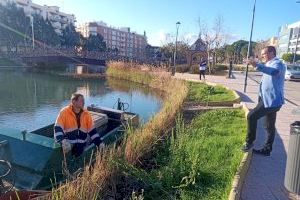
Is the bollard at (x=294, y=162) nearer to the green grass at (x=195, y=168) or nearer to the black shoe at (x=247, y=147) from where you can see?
the green grass at (x=195, y=168)

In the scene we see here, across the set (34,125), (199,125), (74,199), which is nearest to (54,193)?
(74,199)

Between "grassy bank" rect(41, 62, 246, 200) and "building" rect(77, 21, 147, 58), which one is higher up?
"building" rect(77, 21, 147, 58)

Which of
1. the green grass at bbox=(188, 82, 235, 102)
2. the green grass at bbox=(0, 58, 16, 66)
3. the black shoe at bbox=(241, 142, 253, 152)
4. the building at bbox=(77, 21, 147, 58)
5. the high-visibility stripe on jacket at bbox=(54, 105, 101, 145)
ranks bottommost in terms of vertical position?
the green grass at bbox=(0, 58, 16, 66)

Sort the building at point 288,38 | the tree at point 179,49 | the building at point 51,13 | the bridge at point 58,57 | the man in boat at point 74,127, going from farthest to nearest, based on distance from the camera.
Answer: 1. the building at point 288,38
2. the building at point 51,13
3. the tree at point 179,49
4. the bridge at point 58,57
5. the man in boat at point 74,127

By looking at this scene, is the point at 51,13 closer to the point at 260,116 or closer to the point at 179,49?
the point at 179,49

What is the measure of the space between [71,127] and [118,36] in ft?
401

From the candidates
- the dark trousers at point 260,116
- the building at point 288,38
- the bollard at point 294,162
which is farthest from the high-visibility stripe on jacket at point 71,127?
the building at point 288,38

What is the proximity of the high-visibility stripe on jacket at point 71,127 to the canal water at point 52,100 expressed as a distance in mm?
6372

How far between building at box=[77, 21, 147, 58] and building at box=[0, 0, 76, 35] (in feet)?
22.1

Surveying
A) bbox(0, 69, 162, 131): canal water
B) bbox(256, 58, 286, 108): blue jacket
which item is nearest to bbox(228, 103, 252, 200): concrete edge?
bbox(256, 58, 286, 108): blue jacket

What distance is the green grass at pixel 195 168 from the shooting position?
4965 millimetres

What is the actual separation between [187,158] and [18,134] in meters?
2.89

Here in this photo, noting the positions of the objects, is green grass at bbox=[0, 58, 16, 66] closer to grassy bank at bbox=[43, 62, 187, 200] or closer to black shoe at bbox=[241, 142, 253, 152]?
grassy bank at bbox=[43, 62, 187, 200]

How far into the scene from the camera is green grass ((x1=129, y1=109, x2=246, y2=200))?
16.3 feet
